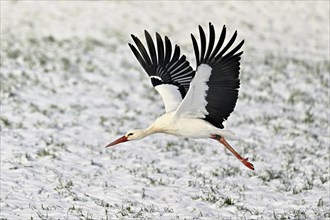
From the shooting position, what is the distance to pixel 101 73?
14031 mm

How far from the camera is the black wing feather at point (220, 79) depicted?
5.61m

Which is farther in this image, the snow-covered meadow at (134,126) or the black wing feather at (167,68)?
the black wing feather at (167,68)

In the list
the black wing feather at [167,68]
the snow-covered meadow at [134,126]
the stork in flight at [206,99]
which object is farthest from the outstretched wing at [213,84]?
the snow-covered meadow at [134,126]

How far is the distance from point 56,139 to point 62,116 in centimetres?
143

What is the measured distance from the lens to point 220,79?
5.79m

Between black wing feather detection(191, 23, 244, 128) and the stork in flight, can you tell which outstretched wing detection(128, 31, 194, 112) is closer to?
the stork in flight

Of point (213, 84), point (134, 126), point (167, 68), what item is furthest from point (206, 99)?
point (134, 126)

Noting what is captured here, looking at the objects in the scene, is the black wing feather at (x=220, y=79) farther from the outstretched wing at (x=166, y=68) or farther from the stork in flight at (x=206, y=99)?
the outstretched wing at (x=166, y=68)

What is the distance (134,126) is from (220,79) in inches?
196

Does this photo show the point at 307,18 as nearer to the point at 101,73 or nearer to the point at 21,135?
the point at 101,73

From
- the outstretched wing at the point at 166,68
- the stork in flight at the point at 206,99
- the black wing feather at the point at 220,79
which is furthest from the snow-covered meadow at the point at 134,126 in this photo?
the outstretched wing at the point at 166,68

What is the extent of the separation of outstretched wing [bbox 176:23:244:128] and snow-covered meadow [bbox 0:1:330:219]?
1.25 meters

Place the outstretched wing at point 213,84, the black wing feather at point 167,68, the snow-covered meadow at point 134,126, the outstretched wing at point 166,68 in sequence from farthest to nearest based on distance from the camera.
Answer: the black wing feather at point 167,68, the outstretched wing at point 166,68, the snow-covered meadow at point 134,126, the outstretched wing at point 213,84

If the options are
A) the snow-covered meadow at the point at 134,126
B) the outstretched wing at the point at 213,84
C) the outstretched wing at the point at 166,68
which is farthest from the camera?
the outstretched wing at the point at 166,68
